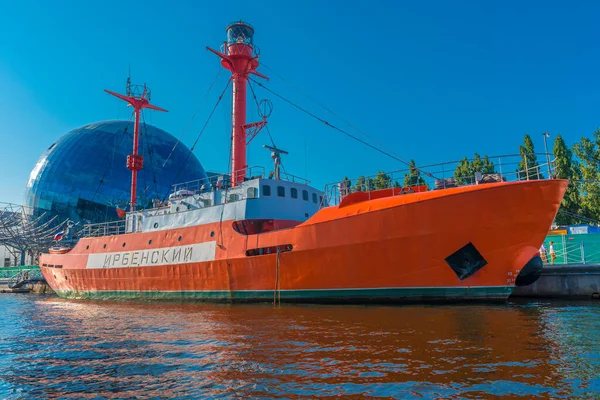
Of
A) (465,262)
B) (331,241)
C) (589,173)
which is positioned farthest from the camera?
(589,173)

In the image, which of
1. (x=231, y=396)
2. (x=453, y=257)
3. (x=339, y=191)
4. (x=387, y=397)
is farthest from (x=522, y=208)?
(x=231, y=396)

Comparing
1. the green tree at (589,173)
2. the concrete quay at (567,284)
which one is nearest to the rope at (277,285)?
the concrete quay at (567,284)

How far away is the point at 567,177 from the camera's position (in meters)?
34.8

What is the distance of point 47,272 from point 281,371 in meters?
27.8

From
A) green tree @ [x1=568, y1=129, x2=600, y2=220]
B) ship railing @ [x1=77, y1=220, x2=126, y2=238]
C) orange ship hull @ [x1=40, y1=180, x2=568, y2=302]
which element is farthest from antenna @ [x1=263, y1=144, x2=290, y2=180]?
green tree @ [x1=568, y1=129, x2=600, y2=220]

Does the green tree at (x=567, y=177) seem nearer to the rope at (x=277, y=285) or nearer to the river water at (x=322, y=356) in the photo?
the river water at (x=322, y=356)

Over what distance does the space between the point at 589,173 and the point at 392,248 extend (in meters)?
27.1

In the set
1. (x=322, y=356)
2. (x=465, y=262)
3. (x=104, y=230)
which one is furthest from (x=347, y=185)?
(x=104, y=230)

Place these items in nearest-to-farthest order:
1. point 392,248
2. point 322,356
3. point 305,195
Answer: point 322,356, point 392,248, point 305,195

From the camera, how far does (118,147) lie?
49250 mm

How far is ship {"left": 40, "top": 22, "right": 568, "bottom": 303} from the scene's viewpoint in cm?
1175

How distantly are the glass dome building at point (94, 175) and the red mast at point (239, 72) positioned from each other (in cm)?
2637

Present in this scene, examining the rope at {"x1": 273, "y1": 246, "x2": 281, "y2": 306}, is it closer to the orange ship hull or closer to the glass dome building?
the orange ship hull

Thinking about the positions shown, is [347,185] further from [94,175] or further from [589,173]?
[94,175]
